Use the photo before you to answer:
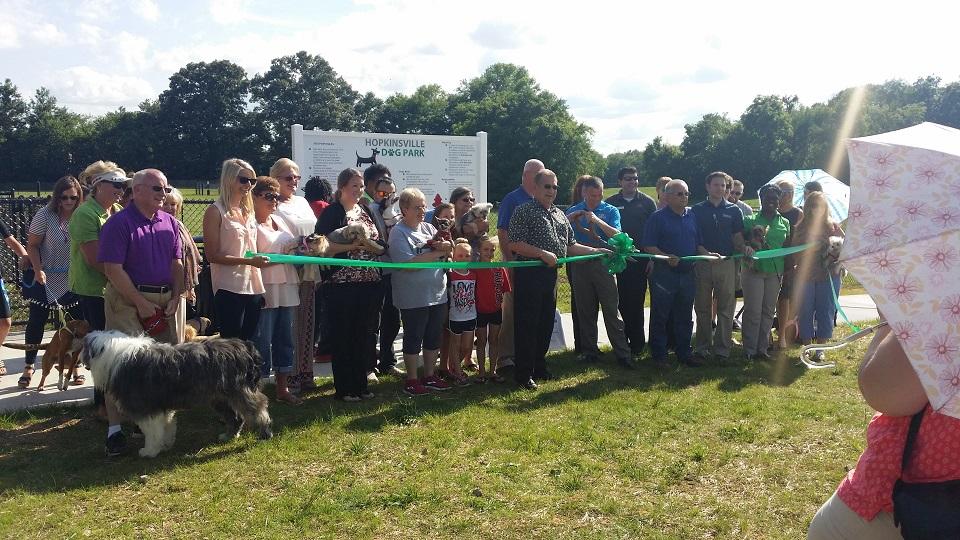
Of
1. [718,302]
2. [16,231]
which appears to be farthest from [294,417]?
[16,231]

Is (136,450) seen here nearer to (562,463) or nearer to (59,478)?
(59,478)

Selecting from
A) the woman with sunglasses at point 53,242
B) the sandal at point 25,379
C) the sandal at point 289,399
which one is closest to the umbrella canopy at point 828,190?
the sandal at point 289,399

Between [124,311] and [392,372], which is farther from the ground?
[124,311]

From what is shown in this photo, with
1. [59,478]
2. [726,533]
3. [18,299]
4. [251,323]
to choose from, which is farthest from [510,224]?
[18,299]

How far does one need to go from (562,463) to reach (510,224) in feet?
8.71

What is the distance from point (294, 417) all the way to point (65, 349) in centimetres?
216

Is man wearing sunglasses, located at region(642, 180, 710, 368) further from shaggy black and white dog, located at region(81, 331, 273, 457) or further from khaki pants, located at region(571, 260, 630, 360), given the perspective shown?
shaggy black and white dog, located at region(81, 331, 273, 457)

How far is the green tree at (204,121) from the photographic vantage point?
68.2 m

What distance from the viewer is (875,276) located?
1.98 metres

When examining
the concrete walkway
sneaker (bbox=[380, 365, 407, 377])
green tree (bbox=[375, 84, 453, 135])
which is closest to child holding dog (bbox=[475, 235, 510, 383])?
sneaker (bbox=[380, 365, 407, 377])

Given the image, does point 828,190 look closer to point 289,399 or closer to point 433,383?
point 433,383

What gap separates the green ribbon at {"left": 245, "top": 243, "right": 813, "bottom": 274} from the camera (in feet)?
18.7

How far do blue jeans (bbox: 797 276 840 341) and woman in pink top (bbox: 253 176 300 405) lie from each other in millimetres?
6046

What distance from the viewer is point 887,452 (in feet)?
7.23
